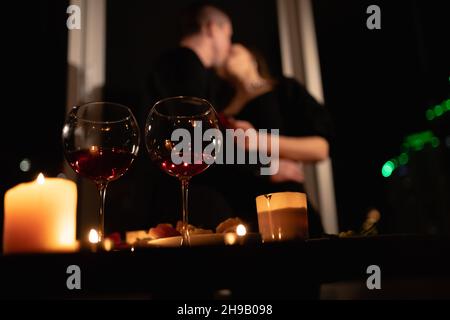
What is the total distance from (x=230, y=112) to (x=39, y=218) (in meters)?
1.43

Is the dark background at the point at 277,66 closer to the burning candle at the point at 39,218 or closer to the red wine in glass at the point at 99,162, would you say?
the red wine in glass at the point at 99,162

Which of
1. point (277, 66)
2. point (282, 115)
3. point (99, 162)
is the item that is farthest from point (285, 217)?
point (277, 66)

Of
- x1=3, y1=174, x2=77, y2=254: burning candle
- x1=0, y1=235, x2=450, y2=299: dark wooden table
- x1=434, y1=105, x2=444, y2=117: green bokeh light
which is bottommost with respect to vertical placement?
x1=0, y1=235, x2=450, y2=299: dark wooden table

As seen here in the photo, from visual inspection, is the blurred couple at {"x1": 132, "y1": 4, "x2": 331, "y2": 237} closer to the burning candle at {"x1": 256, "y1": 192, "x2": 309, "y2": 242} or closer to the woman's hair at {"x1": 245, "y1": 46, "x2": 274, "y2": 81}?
the woman's hair at {"x1": 245, "y1": 46, "x2": 274, "y2": 81}

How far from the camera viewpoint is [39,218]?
0.50m

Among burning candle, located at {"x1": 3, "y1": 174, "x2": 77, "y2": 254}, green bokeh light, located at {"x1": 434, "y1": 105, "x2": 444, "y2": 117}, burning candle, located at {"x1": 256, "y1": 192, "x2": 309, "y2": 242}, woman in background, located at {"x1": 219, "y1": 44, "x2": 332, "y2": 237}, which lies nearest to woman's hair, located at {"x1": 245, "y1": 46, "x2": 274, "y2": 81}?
woman in background, located at {"x1": 219, "y1": 44, "x2": 332, "y2": 237}

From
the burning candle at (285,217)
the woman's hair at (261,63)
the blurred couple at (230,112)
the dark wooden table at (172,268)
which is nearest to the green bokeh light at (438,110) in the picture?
the woman's hair at (261,63)

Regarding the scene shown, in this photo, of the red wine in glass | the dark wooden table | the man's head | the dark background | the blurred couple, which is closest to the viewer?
the dark wooden table

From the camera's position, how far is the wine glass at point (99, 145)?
2.24ft

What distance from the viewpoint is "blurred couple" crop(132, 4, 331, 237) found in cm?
163

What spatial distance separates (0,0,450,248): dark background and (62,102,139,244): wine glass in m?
1.12

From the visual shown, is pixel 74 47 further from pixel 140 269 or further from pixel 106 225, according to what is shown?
pixel 140 269

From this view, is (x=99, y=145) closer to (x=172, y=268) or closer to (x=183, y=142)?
(x=183, y=142)

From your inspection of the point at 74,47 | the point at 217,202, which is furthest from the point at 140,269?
the point at 74,47
